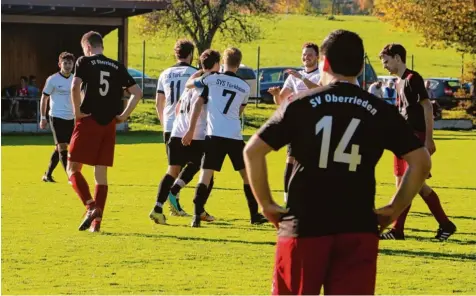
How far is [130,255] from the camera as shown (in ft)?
32.6

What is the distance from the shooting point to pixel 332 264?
5246 mm

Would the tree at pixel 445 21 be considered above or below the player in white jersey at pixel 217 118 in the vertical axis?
above

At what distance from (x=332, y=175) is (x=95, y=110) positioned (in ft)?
20.9

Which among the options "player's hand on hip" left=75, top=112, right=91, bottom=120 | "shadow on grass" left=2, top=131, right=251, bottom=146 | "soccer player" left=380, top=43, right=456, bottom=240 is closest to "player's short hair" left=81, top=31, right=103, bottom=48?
"player's hand on hip" left=75, top=112, right=91, bottom=120

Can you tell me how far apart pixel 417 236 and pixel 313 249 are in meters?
6.65

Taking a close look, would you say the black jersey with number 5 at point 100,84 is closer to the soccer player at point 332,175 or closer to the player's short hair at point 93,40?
the player's short hair at point 93,40

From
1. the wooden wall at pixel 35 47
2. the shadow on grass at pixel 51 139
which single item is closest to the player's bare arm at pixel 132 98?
the shadow on grass at pixel 51 139

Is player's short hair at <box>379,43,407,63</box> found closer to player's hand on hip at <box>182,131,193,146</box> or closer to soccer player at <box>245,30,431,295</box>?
player's hand on hip at <box>182,131,193,146</box>

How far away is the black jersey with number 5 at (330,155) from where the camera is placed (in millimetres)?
5219

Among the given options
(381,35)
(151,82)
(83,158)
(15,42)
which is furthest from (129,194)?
(381,35)

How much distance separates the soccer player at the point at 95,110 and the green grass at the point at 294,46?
4223 centimetres

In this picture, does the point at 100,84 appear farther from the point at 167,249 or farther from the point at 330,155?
the point at 330,155

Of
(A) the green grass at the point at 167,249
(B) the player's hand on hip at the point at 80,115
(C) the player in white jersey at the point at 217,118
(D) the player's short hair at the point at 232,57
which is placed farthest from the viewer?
(C) the player in white jersey at the point at 217,118

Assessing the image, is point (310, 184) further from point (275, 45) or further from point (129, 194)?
point (275, 45)
